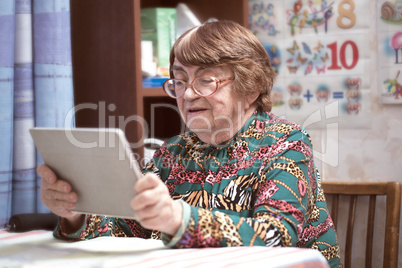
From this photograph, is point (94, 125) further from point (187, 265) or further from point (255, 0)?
point (187, 265)

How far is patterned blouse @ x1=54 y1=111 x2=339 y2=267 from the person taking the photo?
101 centimetres

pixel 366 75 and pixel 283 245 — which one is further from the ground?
pixel 366 75

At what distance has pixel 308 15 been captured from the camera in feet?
6.76

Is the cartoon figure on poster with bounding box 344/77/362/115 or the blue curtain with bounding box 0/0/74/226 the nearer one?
the blue curtain with bounding box 0/0/74/226

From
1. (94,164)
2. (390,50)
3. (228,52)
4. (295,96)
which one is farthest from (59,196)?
(390,50)

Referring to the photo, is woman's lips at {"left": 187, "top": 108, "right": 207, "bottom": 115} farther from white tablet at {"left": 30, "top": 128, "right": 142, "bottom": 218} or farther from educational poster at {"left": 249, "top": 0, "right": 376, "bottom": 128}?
educational poster at {"left": 249, "top": 0, "right": 376, "bottom": 128}

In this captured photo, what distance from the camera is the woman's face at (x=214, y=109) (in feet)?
4.61

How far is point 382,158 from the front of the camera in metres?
1.96

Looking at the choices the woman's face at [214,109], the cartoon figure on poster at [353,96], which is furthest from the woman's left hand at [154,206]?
the cartoon figure on poster at [353,96]

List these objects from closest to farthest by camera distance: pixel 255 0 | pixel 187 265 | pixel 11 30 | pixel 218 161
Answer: pixel 187 265
pixel 218 161
pixel 11 30
pixel 255 0

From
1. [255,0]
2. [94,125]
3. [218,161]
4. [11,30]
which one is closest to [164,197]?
[218,161]

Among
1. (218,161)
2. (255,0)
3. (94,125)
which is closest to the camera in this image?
(218,161)

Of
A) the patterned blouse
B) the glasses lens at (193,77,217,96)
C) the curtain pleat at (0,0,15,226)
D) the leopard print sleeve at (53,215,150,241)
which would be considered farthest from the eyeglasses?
the curtain pleat at (0,0,15,226)

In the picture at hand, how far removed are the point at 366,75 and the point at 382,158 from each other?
0.32 m
